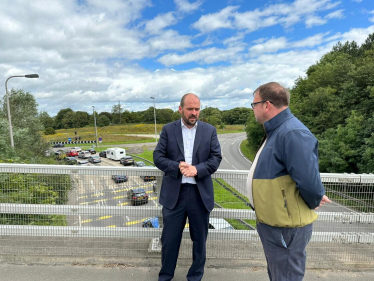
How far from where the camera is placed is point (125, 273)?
256 centimetres

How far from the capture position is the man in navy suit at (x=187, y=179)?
7.39 feet

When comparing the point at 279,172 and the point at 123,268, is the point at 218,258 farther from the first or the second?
the point at 279,172

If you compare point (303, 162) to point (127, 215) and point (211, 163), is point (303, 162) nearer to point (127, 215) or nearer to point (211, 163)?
point (211, 163)

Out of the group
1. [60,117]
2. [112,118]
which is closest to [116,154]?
[112,118]

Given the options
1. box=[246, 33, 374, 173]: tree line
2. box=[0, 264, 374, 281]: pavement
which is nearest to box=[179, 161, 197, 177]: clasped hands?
box=[0, 264, 374, 281]: pavement

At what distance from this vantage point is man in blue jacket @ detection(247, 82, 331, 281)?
57.0 inches

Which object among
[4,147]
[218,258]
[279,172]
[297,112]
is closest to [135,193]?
[218,258]

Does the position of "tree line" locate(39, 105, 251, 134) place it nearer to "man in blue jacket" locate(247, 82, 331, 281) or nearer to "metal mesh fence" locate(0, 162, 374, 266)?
"metal mesh fence" locate(0, 162, 374, 266)

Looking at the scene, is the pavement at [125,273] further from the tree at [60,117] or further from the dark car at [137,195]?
the tree at [60,117]

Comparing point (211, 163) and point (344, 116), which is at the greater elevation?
point (344, 116)

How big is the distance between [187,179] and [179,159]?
0.20m

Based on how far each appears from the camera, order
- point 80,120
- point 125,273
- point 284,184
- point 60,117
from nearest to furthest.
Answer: point 284,184 < point 125,273 < point 80,120 < point 60,117

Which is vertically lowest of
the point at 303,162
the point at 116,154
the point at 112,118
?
the point at 116,154

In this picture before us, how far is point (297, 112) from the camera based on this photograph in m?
29.9
